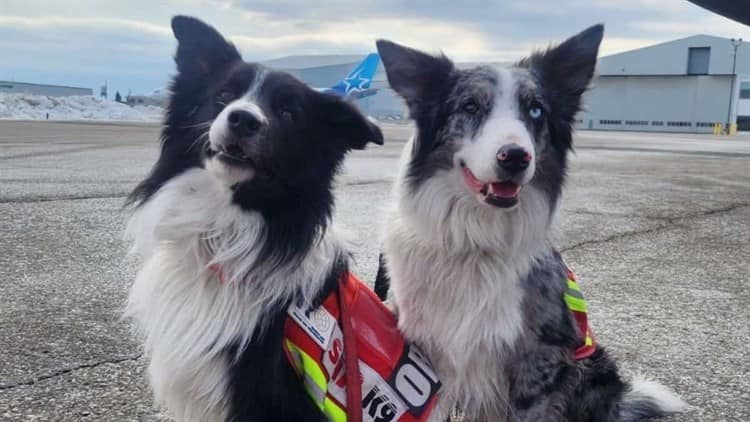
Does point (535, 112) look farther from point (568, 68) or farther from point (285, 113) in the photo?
point (285, 113)

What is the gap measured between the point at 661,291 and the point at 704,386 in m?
1.75

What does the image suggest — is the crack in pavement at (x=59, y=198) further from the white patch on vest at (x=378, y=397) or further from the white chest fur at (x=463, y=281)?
the white patch on vest at (x=378, y=397)

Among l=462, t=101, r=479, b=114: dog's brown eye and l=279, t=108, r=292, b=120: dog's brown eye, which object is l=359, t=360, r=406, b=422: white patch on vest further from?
l=462, t=101, r=479, b=114: dog's brown eye

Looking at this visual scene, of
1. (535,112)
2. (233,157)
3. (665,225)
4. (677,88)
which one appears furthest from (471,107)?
(677,88)

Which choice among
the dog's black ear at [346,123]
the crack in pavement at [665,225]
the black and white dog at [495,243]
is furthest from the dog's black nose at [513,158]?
the crack in pavement at [665,225]

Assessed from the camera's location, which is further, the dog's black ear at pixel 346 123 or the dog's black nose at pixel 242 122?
the dog's black ear at pixel 346 123

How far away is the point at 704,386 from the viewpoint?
332 cm

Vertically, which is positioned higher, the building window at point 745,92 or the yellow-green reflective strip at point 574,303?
the building window at point 745,92

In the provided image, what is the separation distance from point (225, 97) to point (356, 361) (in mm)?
1228

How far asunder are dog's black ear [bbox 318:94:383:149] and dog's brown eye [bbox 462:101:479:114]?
406 millimetres

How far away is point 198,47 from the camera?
287 centimetres

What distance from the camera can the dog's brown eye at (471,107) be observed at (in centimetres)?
293

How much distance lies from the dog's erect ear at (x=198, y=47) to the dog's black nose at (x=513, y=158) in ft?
4.21

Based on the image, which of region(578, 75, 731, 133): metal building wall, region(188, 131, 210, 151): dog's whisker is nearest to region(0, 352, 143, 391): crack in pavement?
region(188, 131, 210, 151): dog's whisker
